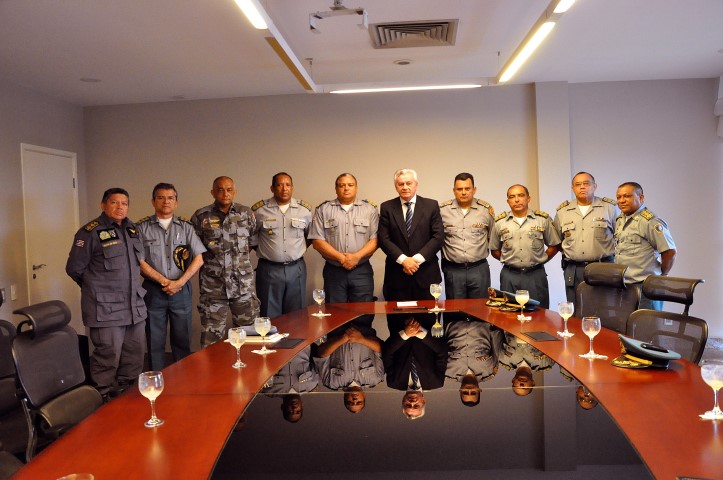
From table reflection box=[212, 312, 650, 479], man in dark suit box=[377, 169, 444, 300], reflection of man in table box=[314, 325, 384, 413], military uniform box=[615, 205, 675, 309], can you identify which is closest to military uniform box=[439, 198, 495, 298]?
man in dark suit box=[377, 169, 444, 300]

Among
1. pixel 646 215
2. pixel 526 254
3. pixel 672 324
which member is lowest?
pixel 672 324

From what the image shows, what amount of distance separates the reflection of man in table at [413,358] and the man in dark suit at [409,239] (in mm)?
1603

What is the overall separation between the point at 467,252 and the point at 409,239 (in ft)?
1.88

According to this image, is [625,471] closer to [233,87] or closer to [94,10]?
[94,10]

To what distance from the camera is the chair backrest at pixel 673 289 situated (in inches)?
115

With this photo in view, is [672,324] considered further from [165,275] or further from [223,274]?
[165,275]

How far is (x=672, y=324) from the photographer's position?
2.91m

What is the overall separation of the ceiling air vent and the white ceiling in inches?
3.5

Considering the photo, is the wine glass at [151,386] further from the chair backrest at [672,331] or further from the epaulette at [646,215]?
the epaulette at [646,215]

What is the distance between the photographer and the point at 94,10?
13.3 ft

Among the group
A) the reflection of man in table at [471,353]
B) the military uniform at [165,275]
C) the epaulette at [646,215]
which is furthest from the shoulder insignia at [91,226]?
the epaulette at [646,215]

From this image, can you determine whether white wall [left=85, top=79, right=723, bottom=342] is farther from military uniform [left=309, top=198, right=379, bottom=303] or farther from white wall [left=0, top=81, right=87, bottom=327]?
military uniform [left=309, top=198, right=379, bottom=303]

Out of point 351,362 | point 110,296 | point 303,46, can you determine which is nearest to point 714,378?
point 351,362

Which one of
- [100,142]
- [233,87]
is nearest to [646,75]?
[233,87]
